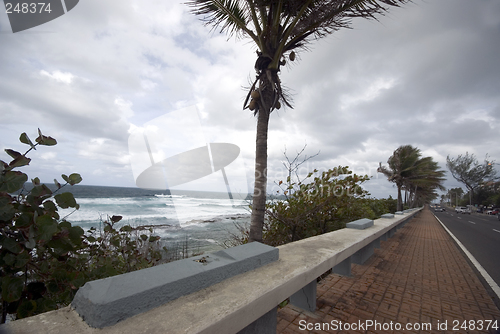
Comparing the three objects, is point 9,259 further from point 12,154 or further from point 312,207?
point 312,207

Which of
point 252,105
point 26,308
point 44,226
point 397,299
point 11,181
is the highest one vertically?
point 252,105

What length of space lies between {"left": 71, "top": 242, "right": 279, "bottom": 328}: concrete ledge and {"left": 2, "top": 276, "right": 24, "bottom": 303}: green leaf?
0.43 m

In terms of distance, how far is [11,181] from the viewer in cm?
137

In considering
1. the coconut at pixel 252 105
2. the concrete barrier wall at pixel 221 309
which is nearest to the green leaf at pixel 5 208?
the concrete barrier wall at pixel 221 309

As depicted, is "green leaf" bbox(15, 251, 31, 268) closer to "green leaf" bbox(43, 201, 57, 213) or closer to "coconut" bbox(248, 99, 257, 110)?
"green leaf" bbox(43, 201, 57, 213)

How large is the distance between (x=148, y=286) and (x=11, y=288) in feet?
2.70

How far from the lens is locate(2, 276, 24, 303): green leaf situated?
1291 mm

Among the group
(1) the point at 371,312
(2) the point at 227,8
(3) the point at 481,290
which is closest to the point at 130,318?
(1) the point at 371,312

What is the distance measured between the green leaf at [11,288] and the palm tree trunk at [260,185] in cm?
266

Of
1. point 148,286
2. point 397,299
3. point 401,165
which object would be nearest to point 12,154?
point 148,286

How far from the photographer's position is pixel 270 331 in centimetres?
168

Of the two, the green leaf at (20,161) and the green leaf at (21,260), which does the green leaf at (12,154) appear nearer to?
the green leaf at (20,161)

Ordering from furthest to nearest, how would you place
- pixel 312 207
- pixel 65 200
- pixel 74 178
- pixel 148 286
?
pixel 312 207, pixel 74 178, pixel 65 200, pixel 148 286

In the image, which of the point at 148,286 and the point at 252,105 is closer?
the point at 148,286
